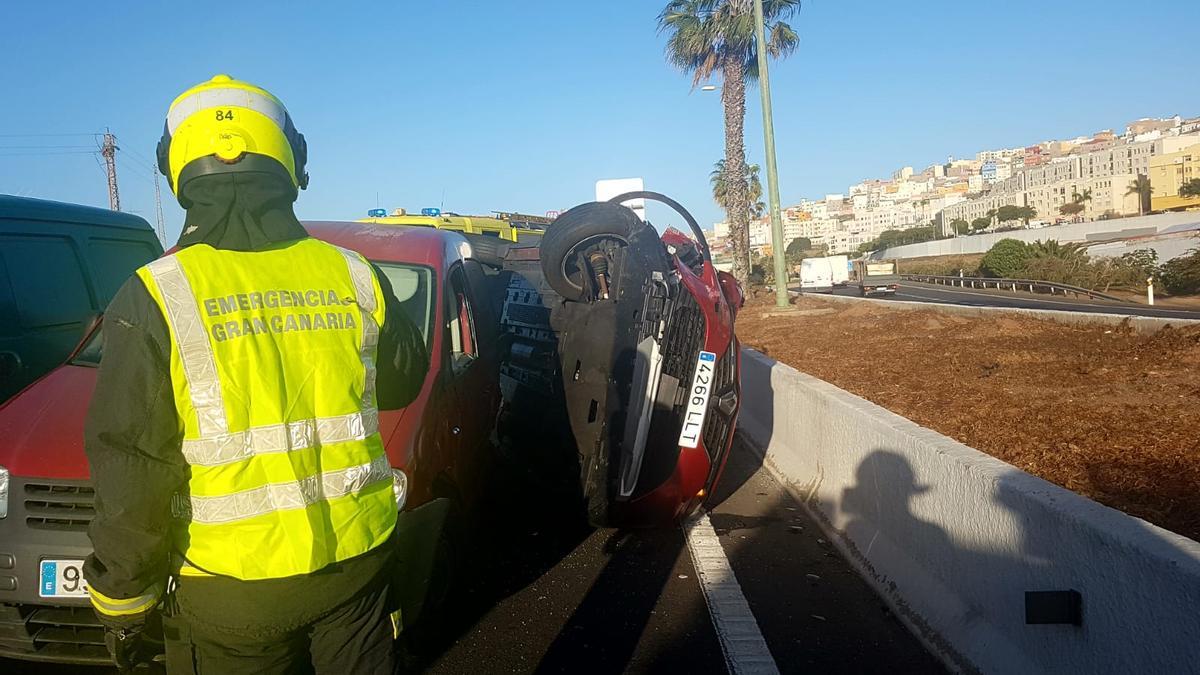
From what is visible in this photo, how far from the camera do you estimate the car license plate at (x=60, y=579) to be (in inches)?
139

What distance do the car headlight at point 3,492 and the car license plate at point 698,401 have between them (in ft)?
11.7

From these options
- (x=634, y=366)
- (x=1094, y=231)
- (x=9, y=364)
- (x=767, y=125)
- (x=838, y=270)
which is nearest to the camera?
(x=634, y=366)

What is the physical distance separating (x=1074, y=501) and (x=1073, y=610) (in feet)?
1.34

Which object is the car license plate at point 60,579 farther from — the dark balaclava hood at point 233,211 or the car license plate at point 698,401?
the car license plate at point 698,401

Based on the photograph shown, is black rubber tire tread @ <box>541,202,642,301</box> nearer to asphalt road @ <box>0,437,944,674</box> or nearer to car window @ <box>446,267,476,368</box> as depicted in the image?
car window @ <box>446,267,476,368</box>

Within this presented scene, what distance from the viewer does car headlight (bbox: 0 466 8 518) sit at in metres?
3.64

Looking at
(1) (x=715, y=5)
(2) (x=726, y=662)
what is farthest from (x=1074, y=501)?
(1) (x=715, y=5)

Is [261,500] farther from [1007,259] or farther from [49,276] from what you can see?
[1007,259]

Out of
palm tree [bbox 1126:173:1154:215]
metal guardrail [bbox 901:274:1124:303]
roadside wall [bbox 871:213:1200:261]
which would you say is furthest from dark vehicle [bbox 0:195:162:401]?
palm tree [bbox 1126:173:1154:215]

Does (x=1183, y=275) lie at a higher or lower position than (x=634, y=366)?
lower

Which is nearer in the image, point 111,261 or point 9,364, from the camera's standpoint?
point 9,364

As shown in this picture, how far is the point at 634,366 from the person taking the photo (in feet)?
18.3

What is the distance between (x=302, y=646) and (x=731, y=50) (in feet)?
111

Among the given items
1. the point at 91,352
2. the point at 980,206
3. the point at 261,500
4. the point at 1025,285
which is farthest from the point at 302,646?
the point at 980,206
